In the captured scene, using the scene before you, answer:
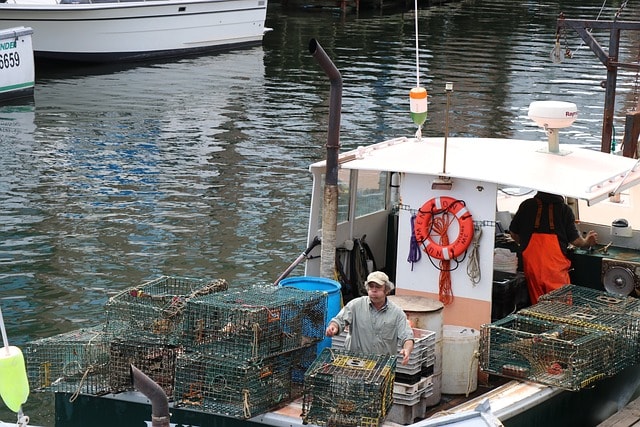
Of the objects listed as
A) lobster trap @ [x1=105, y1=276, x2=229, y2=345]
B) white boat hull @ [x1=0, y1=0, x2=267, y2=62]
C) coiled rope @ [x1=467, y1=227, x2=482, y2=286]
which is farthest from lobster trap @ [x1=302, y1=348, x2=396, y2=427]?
white boat hull @ [x1=0, y1=0, x2=267, y2=62]

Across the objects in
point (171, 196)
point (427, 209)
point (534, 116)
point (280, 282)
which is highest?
point (534, 116)

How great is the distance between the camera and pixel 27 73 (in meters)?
27.7

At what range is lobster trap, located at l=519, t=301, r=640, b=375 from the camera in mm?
9367

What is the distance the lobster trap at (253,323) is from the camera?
332 inches

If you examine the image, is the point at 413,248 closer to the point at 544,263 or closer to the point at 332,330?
the point at 544,263

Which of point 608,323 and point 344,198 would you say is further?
point 344,198

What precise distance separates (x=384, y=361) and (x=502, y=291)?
249 cm

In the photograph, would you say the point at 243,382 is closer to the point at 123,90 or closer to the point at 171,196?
the point at 171,196

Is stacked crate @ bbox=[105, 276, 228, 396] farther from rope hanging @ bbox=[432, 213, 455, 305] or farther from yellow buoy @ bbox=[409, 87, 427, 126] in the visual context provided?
yellow buoy @ bbox=[409, 87, 427, 126]

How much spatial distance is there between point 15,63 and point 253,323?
67.6ft

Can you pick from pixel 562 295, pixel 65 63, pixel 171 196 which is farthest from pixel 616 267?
pixel 65 63

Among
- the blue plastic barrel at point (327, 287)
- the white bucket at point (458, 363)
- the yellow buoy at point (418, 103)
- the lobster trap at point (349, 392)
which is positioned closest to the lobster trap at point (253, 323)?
the lobster trap at point (349, 392)

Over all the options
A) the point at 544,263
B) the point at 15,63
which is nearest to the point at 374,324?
the point at 544,263

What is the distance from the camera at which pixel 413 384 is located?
345 inches
